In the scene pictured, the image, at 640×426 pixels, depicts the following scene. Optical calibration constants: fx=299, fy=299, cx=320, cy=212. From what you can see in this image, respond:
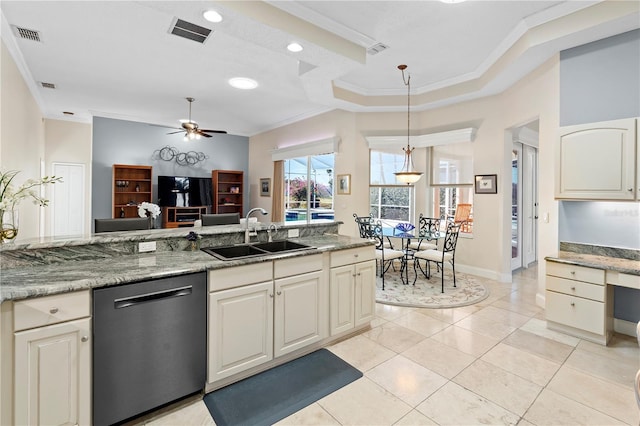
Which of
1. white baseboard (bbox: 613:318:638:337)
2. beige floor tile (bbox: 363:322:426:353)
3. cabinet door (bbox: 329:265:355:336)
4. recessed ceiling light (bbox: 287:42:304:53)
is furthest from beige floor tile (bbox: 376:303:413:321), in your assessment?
recessed ceiling light (bbox: 287:42:304:53)

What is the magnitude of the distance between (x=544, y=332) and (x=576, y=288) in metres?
0.57

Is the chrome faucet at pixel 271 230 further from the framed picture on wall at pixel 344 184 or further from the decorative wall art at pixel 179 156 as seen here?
the decorative wall art at pixel 179 156

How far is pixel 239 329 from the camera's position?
2.20 metres

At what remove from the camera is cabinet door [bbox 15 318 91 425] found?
1.48m

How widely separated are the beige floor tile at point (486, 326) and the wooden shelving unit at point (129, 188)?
6.95 metres

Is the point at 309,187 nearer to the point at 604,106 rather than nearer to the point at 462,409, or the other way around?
the point at 604,106

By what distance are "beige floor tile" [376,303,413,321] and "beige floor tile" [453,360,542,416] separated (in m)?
1.10

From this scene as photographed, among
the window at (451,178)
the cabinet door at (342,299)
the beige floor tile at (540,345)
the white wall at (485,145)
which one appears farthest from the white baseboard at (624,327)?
the cabinet door at (342,299)

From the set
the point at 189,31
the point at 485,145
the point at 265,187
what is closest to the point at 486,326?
the point at 485,145

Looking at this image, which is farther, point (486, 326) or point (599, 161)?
point (486, 326)

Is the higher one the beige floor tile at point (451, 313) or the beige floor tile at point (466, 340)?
the beige floor tile at point (451, 313)

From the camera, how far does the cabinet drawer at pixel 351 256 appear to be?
280cm

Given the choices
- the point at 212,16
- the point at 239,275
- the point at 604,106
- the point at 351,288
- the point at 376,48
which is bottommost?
the point at 351,288

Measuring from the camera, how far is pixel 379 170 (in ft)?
19.8
